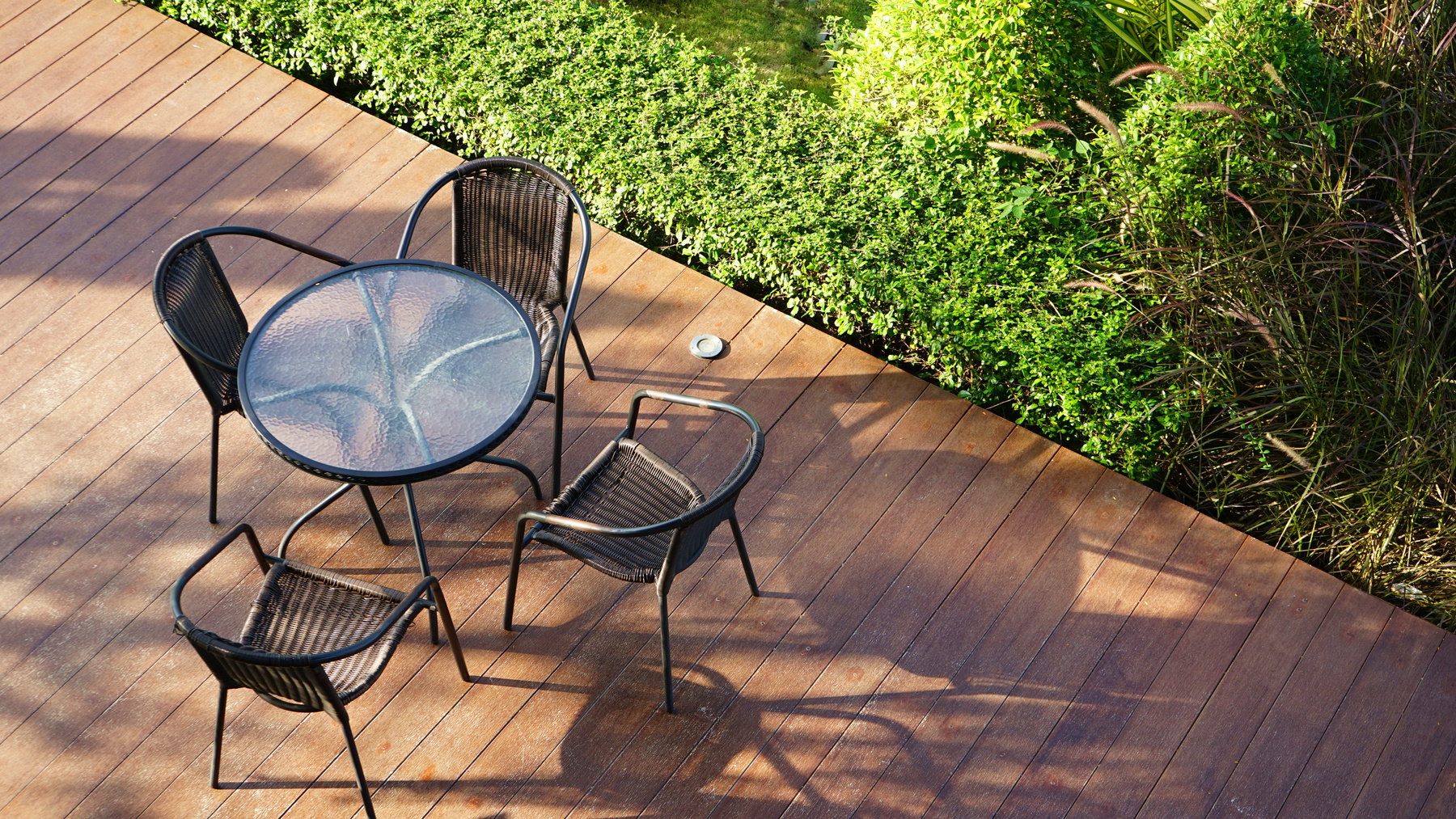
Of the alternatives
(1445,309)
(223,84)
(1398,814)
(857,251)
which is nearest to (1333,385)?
(1445,309)

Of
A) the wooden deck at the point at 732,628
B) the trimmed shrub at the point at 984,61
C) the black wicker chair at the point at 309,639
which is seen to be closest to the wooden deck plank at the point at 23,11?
the wooden deck at the point at 732,628

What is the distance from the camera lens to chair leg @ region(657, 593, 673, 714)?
9.69ft

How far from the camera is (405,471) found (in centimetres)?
300

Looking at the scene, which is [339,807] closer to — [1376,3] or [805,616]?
[805,616]

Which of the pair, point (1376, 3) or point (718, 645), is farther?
point (1376, 3)

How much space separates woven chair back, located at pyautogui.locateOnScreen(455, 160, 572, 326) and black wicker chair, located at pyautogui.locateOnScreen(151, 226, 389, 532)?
507mm

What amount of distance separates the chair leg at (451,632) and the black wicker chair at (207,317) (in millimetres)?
563

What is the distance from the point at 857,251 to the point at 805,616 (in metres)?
1.40

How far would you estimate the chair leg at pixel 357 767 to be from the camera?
106 inches

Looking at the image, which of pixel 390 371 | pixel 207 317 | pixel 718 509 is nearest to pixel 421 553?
pixel 390 371

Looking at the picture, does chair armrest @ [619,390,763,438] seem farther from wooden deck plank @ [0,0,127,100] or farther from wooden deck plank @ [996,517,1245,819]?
wooden deck plank @ [0,0,127,100]

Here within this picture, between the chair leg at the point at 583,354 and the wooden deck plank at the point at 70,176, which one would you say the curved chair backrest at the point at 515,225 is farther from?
the wooden deck plank at the point at 70,176

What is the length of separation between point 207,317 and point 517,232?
39.8 inches

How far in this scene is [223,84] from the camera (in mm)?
5137
